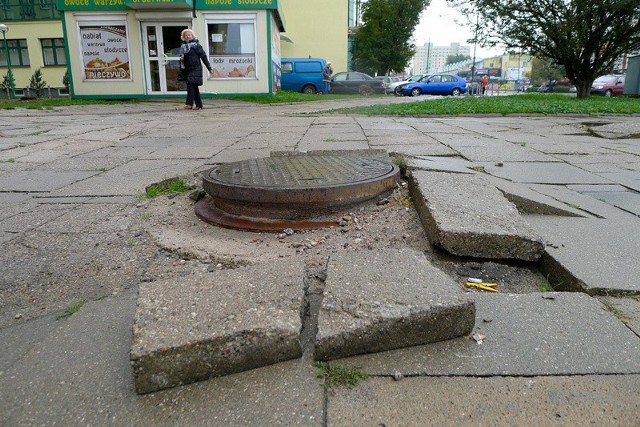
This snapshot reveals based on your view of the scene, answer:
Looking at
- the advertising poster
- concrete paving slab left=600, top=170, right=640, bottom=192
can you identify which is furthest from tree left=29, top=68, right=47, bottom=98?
concrete paving slab left=600, top=170, right=640, bottom=192

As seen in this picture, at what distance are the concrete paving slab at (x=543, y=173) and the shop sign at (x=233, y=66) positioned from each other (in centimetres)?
1297

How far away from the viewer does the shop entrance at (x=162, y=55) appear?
1548 cm

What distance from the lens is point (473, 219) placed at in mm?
2236

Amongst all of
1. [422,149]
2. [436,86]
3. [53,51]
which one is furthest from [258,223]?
[436,86]

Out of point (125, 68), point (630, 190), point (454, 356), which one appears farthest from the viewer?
point (125, 68)

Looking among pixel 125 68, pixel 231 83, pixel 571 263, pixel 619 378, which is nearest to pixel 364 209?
pixel 571 263

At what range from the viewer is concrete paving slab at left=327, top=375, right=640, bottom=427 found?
47.0 inches

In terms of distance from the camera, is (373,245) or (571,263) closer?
(571,263)

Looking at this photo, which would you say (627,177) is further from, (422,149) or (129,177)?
(129,177)

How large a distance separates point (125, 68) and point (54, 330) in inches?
628

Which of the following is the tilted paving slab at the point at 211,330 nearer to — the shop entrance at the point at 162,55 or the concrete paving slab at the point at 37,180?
the concrete paving slab at the point at 37,180

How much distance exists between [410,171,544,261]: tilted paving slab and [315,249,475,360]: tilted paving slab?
452 mm

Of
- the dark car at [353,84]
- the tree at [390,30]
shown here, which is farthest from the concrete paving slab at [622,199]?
the tree at [390,30]

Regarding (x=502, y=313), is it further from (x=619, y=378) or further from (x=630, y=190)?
(x=630, y=190)
